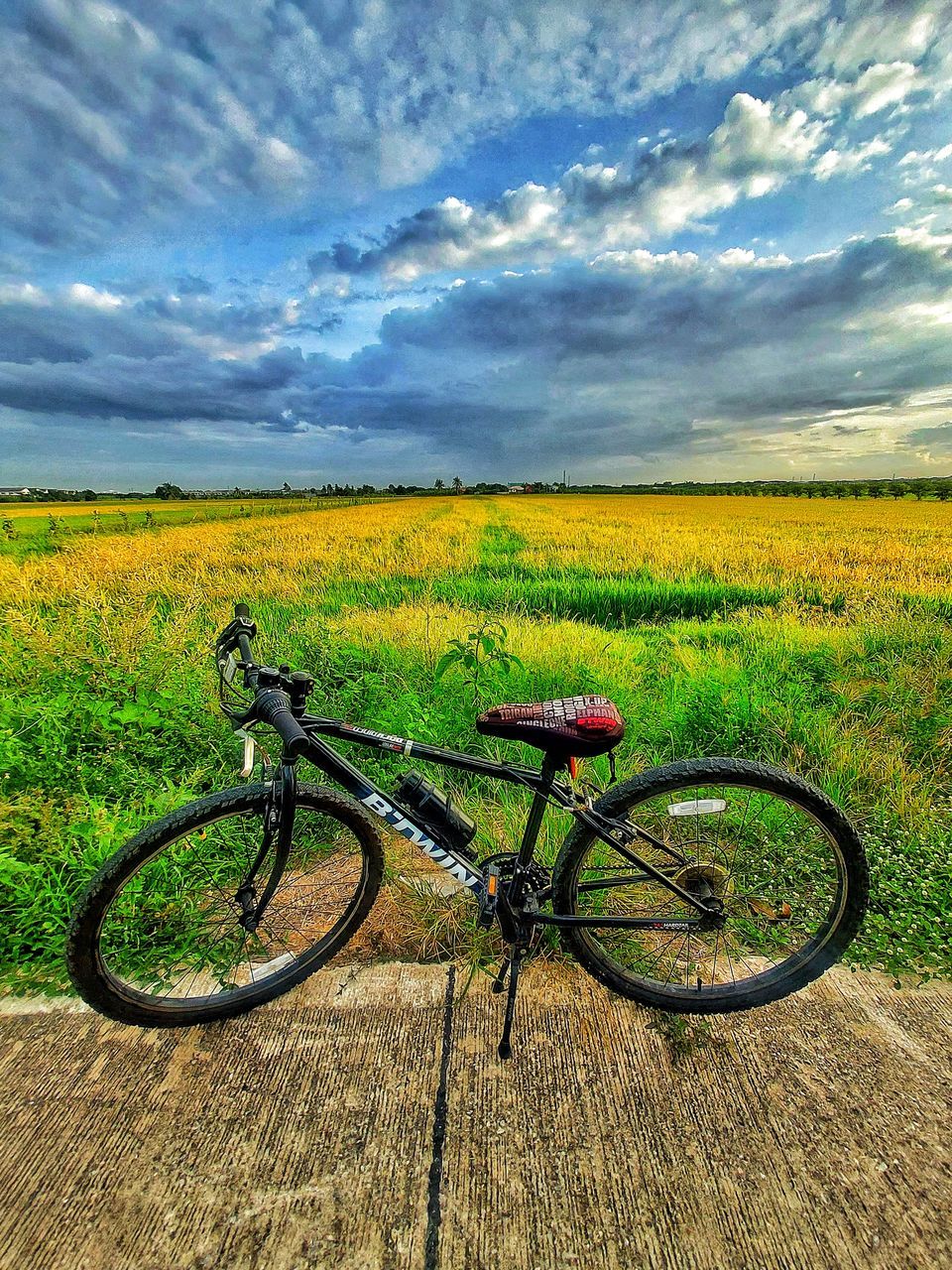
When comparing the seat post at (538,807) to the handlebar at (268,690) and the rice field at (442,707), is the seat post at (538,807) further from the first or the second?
the handlebar at (268,690)

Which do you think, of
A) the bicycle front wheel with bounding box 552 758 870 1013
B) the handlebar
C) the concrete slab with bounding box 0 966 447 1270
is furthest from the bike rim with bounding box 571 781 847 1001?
the handlebar

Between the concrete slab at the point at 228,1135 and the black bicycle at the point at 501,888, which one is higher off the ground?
the black bicycle at the point at 501,888

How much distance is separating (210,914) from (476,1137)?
1487mm

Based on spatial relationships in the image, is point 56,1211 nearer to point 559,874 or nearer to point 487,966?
point 487,966

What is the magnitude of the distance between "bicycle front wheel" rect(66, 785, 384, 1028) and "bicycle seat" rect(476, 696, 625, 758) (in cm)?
76

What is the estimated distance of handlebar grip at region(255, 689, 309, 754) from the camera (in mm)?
1733

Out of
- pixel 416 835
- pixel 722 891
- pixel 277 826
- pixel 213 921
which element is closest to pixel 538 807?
pixel 416 835

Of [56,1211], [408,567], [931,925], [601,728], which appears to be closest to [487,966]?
[601,728]

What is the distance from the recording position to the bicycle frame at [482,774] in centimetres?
193

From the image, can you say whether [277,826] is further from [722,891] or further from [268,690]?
[722,891]

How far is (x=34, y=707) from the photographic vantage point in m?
3.04

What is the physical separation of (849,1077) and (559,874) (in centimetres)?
114

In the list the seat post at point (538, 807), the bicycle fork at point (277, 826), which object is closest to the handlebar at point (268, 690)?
the bicycle fork at point (277, 826)

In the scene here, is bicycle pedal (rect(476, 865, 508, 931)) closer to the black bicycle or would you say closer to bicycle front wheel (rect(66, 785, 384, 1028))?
the black bicycle
